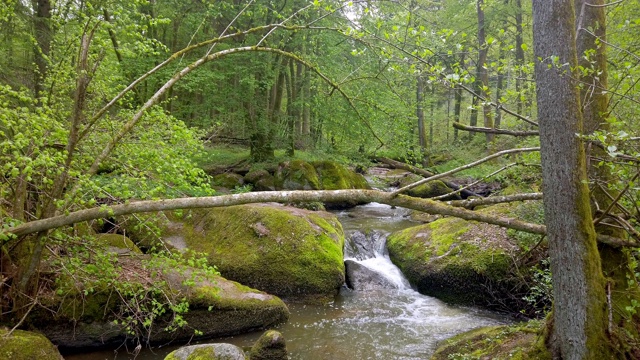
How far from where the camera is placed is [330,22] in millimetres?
12117

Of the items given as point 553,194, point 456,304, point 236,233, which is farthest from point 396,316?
point 553,194

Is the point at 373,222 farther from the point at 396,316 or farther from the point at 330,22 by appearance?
the point at 330,22

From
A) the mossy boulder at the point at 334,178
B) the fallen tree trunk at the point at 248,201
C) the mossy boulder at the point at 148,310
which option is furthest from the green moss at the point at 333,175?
the fallen tree trunk at the point at 248,201

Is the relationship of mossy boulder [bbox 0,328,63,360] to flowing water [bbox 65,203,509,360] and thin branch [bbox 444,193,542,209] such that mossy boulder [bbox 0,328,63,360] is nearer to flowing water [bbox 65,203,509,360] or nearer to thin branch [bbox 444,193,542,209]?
flowing water [bbox 65,203,509,360]

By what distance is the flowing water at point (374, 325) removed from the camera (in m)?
5.92

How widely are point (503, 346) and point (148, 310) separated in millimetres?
4444

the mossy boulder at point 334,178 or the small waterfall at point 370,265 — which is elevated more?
the mossy boulder at point 334,178

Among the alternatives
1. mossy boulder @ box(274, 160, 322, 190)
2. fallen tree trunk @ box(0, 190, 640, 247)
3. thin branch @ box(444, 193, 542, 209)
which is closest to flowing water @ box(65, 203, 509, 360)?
fallen tree trunk @ box(0, 190, 640, 247)

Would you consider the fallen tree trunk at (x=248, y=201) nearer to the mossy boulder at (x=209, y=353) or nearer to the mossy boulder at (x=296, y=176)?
the mossy boulder at (x=209, y=353)

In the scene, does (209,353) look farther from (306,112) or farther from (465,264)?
(306,112)

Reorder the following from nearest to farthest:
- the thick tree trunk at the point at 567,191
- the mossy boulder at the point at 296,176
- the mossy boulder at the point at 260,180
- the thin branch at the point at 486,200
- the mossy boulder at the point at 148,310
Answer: the thick tree trunk at the point at 567,191 → the thin branch at the point at 486,200 → the mossy boulder at the point at 148,310 → the mossy boulder at the point at 260,180 → the mossy boulder at the point at 296,176

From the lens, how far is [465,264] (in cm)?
753

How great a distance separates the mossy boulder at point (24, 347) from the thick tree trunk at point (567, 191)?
17.2 ft

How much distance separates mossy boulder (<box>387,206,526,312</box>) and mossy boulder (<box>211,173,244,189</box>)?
6.98m
